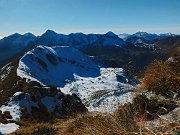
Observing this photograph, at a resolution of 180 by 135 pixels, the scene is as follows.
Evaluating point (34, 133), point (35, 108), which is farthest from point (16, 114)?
point (34, 133)

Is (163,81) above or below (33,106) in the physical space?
above

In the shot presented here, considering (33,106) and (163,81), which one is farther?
(33,106)

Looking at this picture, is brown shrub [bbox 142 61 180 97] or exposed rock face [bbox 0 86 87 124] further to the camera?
exposed rock face [bbox 0 86 87 124]

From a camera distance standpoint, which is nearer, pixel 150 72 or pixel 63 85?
pixel 150 72

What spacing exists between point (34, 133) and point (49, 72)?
18032 centimetres

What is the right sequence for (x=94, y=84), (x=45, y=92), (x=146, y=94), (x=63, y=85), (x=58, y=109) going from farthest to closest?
(x=94, y=84) < (x=63, y=85) < (x=45, y=92) < (x=58, y=109) < (x=146, y=94)

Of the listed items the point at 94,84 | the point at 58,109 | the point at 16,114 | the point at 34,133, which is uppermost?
the point at 34,133

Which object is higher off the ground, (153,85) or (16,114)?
(153,85)

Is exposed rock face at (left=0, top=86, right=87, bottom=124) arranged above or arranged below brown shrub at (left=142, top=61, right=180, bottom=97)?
below

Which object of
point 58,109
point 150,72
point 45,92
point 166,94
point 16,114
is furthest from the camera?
point 45,92

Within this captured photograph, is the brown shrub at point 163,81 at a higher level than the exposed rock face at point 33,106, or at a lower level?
higher

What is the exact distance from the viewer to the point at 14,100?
5084 centimetres

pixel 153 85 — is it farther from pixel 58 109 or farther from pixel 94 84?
pixel 94 84

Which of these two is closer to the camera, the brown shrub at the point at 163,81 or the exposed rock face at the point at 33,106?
the brown shrub at the point at 163,81
